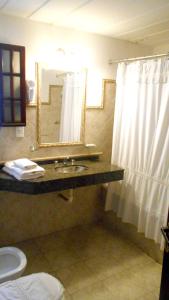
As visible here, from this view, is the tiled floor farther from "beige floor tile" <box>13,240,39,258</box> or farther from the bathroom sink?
the bathroom sink

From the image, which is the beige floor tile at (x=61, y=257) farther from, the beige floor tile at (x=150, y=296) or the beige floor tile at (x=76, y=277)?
the beige floor tile at (x=150, y=296)

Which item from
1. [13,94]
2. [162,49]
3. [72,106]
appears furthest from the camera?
[162,49]

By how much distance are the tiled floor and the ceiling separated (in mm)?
2295

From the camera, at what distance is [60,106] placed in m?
2.66

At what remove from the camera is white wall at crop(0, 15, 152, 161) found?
2.30 m

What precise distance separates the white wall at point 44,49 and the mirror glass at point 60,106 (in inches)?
3.6

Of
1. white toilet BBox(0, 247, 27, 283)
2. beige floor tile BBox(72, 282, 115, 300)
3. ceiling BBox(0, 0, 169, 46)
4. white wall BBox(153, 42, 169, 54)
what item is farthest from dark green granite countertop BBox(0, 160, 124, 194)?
white wall BBox(153, 42, 169, 54)

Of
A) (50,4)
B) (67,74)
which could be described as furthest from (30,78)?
(50,4)

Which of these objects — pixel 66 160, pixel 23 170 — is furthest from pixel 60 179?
pixel 66 160

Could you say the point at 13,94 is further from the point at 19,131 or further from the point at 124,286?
the point at 124,286

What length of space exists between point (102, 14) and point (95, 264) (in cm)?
232

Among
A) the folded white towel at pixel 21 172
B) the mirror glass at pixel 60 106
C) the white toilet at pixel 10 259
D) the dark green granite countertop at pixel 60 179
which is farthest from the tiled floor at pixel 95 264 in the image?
the mirror glass at pixel 60 106

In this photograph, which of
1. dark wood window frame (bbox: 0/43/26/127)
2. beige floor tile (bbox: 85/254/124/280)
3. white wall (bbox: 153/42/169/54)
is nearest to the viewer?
dark wood window frame (bbox: 0/43/26/127)

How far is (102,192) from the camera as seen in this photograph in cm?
323
